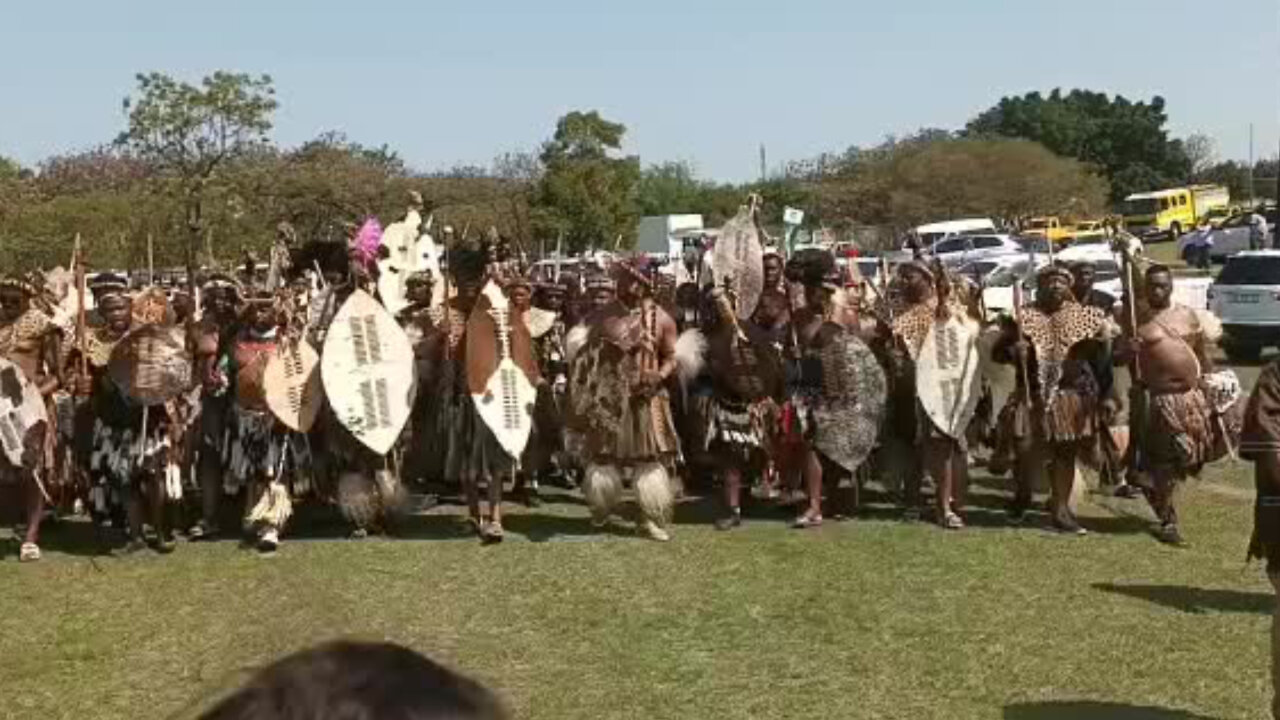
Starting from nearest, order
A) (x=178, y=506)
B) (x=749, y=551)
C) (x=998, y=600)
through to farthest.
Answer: (x=998, y=600) → (x=749, y=551) → (x=178, y=506)

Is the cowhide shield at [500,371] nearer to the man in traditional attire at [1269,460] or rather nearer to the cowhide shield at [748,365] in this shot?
the cowhide shield at [748,365]

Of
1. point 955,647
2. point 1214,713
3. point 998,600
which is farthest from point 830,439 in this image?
point 1214,713

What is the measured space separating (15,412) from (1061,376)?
6347 mm

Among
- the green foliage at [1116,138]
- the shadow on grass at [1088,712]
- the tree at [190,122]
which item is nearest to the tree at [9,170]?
the tree at [190,122]

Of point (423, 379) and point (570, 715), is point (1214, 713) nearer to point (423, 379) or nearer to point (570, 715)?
point (570, 715)

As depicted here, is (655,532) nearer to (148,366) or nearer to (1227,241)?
(148,366)

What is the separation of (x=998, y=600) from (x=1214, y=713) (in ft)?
5.85

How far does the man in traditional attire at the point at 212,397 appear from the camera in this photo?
9.25 m

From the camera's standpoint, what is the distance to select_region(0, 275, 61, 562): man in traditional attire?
28.7ft

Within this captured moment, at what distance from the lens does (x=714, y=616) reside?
721 centimetres

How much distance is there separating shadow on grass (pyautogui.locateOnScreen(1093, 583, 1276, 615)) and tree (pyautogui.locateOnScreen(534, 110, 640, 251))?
25.8m

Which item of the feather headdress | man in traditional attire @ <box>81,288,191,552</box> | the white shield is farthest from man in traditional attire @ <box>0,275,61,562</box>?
the feather headdress

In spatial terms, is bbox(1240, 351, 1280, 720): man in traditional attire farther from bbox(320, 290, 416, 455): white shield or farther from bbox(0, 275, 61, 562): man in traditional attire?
bbox(0, 275, 61, 562): man in traditional attire

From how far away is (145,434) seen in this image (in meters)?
8.86
